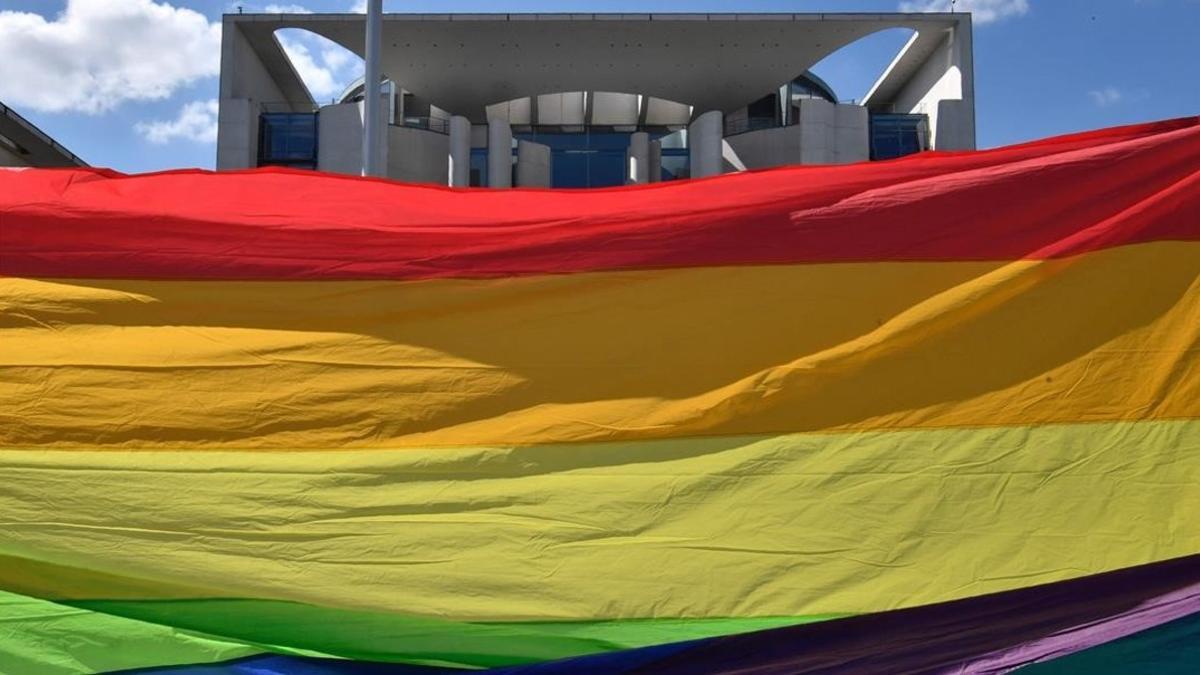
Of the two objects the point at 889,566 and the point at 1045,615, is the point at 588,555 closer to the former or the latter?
→ the point at 889,566

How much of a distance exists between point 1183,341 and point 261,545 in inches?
92.1

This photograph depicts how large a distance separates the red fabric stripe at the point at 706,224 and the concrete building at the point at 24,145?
97.6 feet

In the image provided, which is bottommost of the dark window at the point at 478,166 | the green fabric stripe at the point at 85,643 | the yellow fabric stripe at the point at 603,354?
the green fabric stripe at the point at 85,643

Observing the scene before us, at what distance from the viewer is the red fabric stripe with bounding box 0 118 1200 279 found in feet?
8.19

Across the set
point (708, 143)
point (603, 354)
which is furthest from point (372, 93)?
point (708, 143)


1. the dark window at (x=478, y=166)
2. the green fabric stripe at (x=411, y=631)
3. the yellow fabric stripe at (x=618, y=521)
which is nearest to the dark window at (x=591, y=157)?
the dark window at (x=478, y=166)

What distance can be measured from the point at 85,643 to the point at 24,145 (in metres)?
34.5

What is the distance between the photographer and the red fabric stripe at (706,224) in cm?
250

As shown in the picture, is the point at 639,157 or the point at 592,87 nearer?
the point at 639,157

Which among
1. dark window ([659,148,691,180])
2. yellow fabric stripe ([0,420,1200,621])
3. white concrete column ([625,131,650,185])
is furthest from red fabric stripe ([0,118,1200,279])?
dark window ([659,148,691,180])

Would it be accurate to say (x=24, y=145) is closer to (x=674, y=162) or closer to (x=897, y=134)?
(x=674, y=162)

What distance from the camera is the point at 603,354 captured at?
8.01 ft

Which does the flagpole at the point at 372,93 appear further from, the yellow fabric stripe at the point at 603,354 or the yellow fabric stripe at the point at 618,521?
the yellow fabric stripe at the point at 618,521

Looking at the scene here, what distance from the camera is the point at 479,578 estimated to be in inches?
88.8
